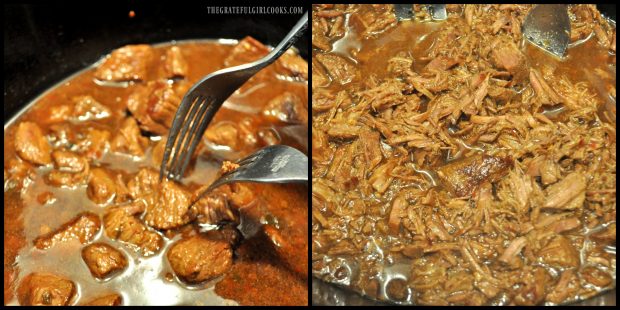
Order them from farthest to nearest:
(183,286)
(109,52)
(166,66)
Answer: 1. (109,52)
2. (166,66)
3. (183,286)

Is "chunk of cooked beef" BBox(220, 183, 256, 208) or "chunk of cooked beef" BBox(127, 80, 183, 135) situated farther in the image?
"chunk of cooked beef" BBox(127, 80, 183, 135)

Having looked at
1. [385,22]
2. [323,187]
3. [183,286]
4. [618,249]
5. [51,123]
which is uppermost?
[385,22]

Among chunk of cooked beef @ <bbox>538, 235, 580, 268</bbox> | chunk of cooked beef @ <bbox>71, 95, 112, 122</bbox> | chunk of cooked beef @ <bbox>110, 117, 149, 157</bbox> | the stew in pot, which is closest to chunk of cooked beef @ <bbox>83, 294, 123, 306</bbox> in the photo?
the stew in pot

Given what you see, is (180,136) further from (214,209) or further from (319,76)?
(319,76)

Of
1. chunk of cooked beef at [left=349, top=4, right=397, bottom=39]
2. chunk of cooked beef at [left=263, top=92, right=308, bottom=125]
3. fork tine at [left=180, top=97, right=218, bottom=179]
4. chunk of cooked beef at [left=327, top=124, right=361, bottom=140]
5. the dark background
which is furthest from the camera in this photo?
the dark background

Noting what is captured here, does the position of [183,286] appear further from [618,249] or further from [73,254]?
[618,249]

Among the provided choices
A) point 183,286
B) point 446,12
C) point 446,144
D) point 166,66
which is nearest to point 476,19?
point 446,12

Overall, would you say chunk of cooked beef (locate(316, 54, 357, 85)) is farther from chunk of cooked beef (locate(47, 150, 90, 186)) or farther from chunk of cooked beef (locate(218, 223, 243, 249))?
chunk of cooked beef (locate(47, 150, 90, 186))
